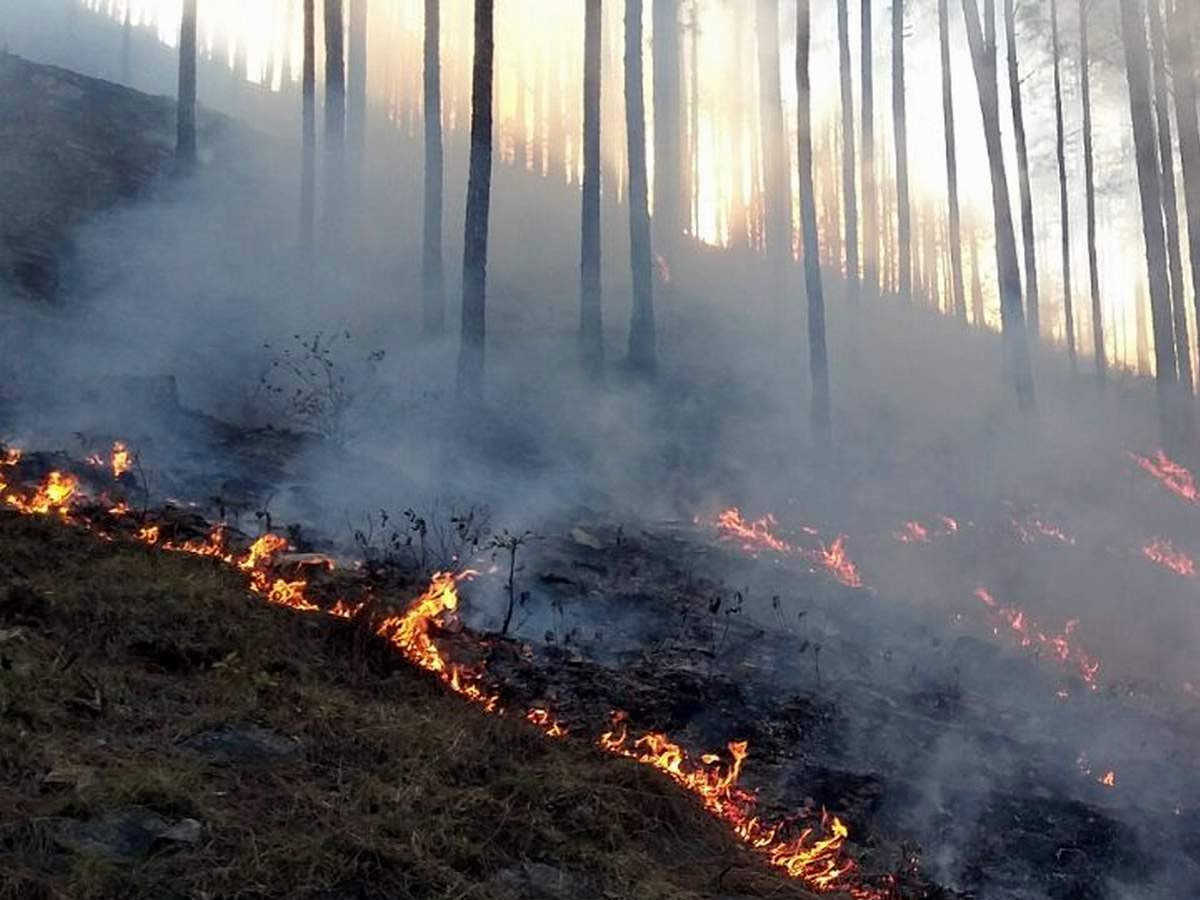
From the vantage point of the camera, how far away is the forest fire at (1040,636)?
11562 millimetres

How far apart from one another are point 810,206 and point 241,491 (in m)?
12.6

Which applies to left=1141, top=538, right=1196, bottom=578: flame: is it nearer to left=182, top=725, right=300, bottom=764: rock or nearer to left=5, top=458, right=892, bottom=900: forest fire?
left=5, top=458, right=892, bottom=900: forest fire

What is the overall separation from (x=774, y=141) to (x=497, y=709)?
1886 centimetres

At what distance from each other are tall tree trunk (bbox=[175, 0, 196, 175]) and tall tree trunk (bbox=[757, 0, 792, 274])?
479 inches

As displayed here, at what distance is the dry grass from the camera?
358 centimetres

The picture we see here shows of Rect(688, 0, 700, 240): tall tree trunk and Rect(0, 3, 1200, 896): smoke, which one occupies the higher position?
Rect(688, 0, 700, 240): tall tree trunk

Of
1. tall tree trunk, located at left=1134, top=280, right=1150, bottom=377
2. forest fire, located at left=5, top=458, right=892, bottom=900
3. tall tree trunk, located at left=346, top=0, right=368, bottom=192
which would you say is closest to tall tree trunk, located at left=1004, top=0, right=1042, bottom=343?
tall tree trunk, located at left=346, top=0, right=368, bottom=192

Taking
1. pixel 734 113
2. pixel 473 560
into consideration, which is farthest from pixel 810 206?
pixel 734 113

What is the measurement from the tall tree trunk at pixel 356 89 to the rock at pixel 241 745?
61.7 feet

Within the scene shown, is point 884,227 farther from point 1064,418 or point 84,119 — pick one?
point 84,119

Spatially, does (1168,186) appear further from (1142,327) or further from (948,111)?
(1142,327)

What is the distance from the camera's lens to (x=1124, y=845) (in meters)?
6.17

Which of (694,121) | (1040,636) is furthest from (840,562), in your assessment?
(694,121)

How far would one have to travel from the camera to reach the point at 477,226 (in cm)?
1492
